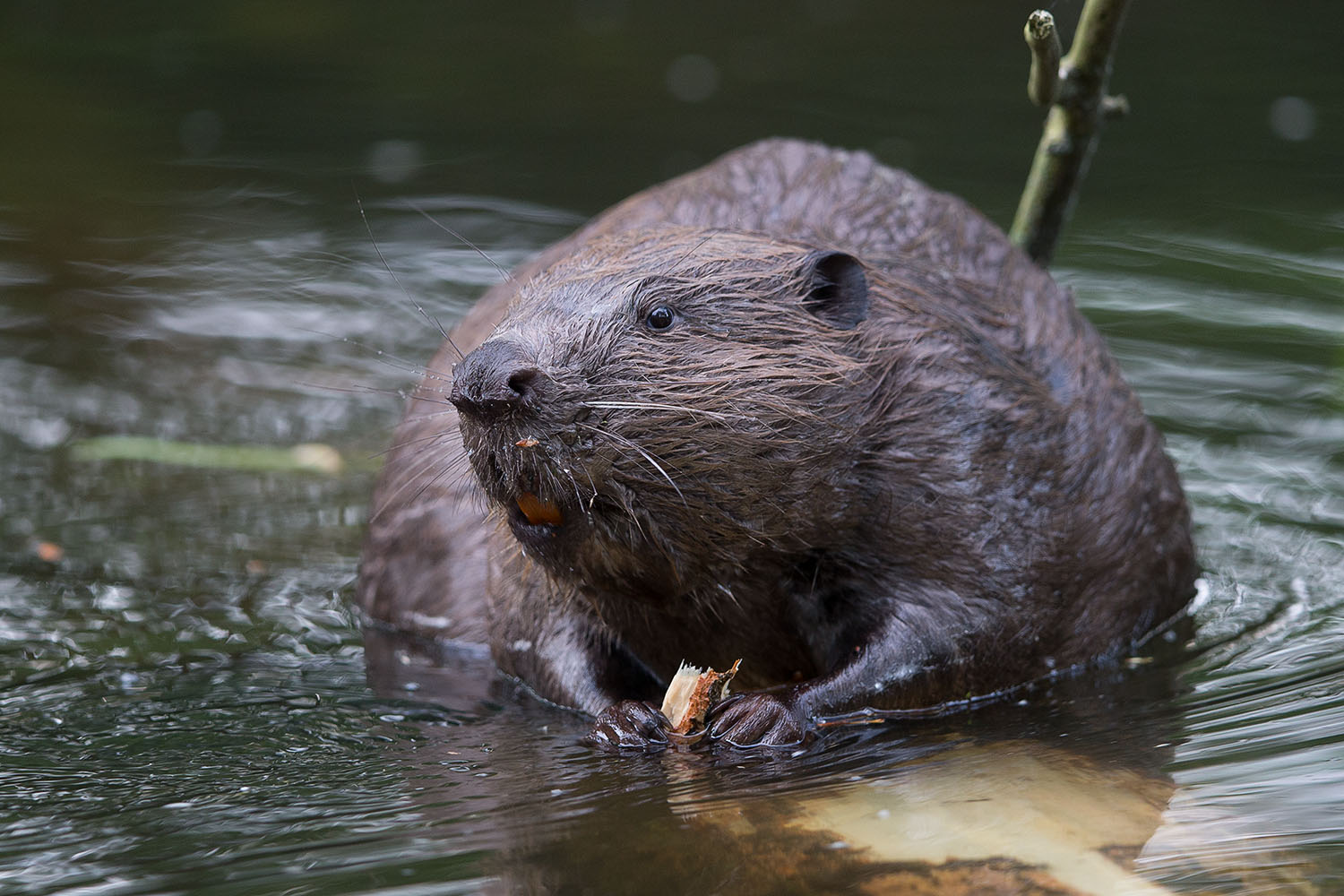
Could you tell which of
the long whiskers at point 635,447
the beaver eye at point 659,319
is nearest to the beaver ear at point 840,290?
the beaver eye at point 659,319

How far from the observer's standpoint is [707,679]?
12.8 feet

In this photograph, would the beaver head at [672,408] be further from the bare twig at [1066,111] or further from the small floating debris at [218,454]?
the small floating debris at [218,454]

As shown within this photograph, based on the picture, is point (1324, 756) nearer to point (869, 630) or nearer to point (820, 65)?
point (869, 630)

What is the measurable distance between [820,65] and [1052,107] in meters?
6.75

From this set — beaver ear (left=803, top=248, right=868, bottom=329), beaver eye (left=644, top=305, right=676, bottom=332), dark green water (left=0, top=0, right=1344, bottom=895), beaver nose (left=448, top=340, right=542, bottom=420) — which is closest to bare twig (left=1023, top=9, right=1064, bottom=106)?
beaver ear (left=803, top=248, right=868, bottom=329)

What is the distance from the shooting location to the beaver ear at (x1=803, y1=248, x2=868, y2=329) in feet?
13.0

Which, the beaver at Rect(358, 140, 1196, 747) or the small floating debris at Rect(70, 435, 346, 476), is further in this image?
the small floating debris at Rect(70, 435, 346, 476)

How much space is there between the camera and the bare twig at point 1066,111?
4.91 metres

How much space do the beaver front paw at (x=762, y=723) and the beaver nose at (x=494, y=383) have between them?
3.04ft

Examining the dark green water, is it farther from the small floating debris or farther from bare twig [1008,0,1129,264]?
bare twig [1008,0,1129,264]

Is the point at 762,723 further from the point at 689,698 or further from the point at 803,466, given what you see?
the point at 803,466

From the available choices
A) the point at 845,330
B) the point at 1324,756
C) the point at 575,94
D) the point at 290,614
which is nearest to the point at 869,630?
the point at 845,330

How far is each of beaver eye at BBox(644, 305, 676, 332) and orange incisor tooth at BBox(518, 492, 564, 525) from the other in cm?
Answer: 46

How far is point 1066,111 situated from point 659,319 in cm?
209
